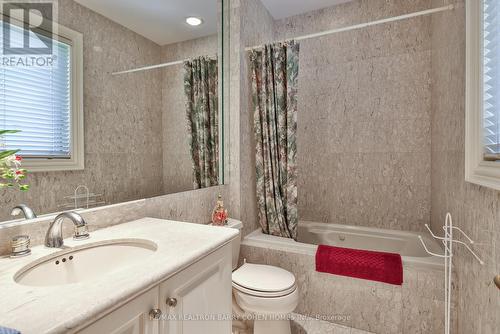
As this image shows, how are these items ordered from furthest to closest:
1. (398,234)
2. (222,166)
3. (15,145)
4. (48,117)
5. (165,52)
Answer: (398,234) → (222,166) → (165,52) → (48,117) → (15,145)

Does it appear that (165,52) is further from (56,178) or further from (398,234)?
(398,234)

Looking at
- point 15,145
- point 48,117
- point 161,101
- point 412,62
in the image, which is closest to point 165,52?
point 161,101

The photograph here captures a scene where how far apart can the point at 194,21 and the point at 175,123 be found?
2.57 ft

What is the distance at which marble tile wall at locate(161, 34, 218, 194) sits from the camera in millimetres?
1507

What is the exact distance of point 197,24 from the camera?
176 centimetres

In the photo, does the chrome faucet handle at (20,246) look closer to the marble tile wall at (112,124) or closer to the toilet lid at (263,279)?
the marble tile wall at (112,124)

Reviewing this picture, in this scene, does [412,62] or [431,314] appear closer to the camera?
[431,314]

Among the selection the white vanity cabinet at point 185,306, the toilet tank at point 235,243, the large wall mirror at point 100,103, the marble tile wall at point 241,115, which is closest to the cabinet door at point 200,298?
the white vanity cabinet at point 185,306

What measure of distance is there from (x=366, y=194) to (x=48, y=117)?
101 inches

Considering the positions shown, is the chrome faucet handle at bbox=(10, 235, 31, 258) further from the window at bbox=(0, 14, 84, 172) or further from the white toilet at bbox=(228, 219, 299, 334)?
the white toilet at bbox=(228, 219, 299, 334)

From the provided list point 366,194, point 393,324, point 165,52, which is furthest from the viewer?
point 366,194

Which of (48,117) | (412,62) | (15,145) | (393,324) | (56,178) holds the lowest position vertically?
(393,324)

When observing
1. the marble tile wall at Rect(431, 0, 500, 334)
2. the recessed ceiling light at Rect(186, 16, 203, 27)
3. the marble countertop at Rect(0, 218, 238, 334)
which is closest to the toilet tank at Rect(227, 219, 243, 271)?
the marble countertop at Rect(0, 218, 238, 334)

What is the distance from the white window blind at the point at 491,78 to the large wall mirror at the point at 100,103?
161cm
